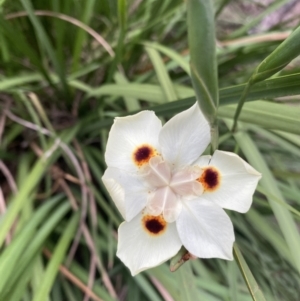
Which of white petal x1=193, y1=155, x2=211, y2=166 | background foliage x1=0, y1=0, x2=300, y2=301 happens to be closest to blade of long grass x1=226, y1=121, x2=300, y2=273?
background foliage x1=0, y1=0, x2=300, y2=301

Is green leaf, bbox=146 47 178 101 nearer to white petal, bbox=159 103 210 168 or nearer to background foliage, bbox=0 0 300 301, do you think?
background foliage, bbox=0 0 300 301

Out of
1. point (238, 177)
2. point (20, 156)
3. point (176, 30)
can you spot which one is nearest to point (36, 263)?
point (20, 156)

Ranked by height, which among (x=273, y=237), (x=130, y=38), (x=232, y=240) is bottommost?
(x=273, y=237)

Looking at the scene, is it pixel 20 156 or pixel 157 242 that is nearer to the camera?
pixel 157 242

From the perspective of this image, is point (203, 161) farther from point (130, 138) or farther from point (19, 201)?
point (19, 201)

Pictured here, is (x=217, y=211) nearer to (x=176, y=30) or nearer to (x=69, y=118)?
(x=69, y=118)

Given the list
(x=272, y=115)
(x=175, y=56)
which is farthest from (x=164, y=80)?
(x=272, y=115)

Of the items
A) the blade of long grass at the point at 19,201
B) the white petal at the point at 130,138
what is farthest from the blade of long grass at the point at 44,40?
the white petal at the point at 130,138

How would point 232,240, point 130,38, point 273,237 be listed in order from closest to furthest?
1. point 232,240
2. point 273,237
3. point 130,38
